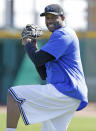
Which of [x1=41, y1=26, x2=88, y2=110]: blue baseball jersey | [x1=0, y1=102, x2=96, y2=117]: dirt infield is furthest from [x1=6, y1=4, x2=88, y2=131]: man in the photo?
[x1=0, y1=102, x2=96, y2=117]: dirt infield

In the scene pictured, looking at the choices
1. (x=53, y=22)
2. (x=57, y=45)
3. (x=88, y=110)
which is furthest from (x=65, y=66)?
(x=88, y=110)

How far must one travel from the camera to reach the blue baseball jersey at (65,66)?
515 centimetres

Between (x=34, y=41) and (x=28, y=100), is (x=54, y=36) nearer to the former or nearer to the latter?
(x=34, y=41)

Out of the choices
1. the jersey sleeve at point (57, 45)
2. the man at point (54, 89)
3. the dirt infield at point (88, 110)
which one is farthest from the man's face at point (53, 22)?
the dirt infield at point (88, 110)

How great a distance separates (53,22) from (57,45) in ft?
1.03

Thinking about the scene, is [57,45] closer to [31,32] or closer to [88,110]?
[31,32]

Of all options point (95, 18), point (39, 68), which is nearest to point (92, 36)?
point (95, 18)

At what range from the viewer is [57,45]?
5.14 metres

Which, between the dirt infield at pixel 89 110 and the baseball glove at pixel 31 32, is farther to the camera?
the dirt infield at pixel 89 110

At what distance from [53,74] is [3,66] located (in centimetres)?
1237

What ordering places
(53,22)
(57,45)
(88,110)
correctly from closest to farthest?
(57,45) → (53,22) → (88,110)

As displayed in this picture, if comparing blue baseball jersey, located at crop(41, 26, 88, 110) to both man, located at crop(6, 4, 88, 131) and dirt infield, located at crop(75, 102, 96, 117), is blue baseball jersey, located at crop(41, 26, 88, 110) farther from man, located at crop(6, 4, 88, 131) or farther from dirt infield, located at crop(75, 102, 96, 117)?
dirt infield, located at crop(75, 102, 96, 117)

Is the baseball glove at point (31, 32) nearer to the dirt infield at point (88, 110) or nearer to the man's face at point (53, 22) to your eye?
the man's face at point (53, 22)

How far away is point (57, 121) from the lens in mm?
5293
